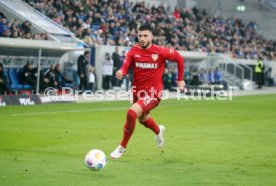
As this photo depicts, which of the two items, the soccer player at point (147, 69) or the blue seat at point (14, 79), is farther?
the blue seat at point (14, 79)

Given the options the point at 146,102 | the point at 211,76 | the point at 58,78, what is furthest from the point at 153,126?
the point at 211,76

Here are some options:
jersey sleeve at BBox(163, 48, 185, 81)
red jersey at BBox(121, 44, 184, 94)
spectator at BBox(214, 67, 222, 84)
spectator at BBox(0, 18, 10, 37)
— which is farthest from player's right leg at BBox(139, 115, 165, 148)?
spectator at BBox(214, 67, 222, 84)

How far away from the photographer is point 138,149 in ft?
46.8

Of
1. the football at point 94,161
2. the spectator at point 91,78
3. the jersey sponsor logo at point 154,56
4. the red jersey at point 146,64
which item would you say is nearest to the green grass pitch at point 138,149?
the football at point 94,161

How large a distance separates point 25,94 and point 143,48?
51.0 feet

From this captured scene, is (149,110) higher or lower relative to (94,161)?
higher

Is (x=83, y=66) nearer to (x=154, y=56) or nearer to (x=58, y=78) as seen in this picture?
(x=58, y=78)

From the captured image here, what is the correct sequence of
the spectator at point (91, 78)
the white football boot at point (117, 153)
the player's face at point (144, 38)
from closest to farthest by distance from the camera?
the white football boot at point (117, 153) < the player's face at point (144, 38) < the spectator at point (91, 78)

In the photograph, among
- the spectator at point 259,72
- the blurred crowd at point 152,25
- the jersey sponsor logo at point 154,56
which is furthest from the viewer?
the spectator at point 259,72

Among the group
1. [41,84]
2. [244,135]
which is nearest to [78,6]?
[41,84]

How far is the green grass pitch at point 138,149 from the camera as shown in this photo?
1045 cm

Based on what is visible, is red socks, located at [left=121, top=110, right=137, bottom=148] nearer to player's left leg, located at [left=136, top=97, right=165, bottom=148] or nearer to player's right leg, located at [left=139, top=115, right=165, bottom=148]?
player's left leg, located at [left=136, top=97, right=165, bottom=148]
